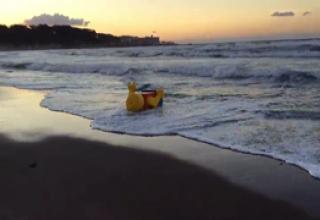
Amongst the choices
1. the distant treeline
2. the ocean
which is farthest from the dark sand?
the distant treeline

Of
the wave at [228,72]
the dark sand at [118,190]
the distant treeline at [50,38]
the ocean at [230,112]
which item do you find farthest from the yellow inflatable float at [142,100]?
the distant treeline at [50,38]

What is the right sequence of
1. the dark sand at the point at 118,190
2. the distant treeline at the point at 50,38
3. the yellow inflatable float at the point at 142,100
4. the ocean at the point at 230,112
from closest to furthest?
1. the dark sand at the point at 118,190
2. the ocean at the point at 230,112
3. the yellow inflatable float at the point at 142,100
4. the distant treeline at the point at 50,38

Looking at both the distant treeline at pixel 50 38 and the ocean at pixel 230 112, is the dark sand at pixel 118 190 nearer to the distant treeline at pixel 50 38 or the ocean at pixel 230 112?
the ocean at pixel 230 112

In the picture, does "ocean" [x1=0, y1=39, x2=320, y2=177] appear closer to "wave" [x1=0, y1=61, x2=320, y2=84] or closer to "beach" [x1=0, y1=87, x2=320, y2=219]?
"wave" [x1=0, y1=61, x2=320, y2=84]

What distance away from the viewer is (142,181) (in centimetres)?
563

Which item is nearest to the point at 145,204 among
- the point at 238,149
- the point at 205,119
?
the point at 238,149

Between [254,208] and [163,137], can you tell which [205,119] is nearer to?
[163,137]

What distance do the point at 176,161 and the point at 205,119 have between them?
9.12ft

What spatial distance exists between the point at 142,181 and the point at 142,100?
5.09 metres

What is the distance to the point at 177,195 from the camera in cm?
512

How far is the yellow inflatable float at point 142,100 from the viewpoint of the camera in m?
10.5

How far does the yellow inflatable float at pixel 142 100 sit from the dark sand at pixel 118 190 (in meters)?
3.35

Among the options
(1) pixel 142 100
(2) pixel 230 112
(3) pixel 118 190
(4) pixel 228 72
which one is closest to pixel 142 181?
(3) pixel 118 190

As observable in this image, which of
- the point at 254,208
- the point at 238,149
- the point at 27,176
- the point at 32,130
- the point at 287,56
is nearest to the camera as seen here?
the point at 254,208
